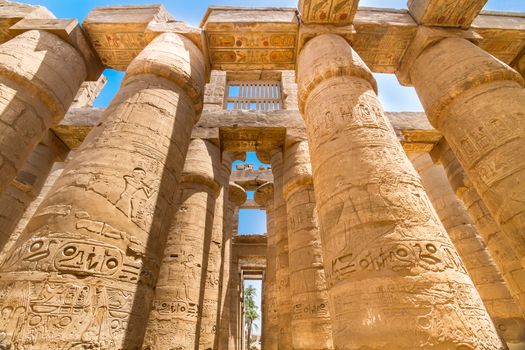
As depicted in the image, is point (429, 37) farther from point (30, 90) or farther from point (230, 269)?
point (230, 269)

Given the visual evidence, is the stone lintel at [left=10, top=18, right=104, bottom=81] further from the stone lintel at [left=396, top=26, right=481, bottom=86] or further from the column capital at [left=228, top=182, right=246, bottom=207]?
the stone lintel at [left=396, top=26, right=481, bottom=86]

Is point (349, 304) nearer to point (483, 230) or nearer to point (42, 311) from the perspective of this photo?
point (42, 311)

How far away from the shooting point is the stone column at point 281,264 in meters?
6.12

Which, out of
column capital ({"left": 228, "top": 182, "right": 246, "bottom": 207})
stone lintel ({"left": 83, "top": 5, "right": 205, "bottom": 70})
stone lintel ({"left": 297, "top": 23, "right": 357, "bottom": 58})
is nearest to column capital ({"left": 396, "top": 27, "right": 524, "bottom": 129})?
stone lintel ({"left": 297, "top": 23, "right": 357, "bottom": 58})

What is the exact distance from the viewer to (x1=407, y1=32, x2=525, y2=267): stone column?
2.97 metres

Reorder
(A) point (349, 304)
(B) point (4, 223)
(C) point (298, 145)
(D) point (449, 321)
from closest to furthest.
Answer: (D) point (449, 321) < (A) point (349, 304) < (B) point (4, 223) < (C) point (298, 145)

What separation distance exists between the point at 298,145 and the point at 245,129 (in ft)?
5.29

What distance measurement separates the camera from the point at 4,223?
619 centimetres

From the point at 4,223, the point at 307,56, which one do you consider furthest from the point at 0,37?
the point at 307,56

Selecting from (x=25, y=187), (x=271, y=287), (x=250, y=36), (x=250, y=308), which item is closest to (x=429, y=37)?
(x=250, y=36)

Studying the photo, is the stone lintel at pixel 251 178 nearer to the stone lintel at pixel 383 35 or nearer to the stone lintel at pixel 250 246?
the stone lintel at pixel 250 246

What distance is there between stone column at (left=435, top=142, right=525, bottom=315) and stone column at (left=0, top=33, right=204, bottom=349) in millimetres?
4720

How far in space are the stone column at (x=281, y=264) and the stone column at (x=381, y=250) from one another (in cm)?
405

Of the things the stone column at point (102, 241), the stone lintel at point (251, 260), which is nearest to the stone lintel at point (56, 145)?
the stone column at point (102, 241)
